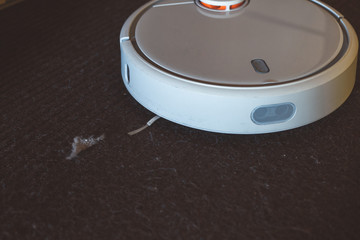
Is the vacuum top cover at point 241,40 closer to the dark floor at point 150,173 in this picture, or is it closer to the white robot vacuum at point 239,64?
the white robot vacuum at point 239,64

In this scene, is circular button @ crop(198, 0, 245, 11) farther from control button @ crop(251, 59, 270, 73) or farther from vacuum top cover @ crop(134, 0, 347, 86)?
control button @ crop(251, 59, 270, 73)

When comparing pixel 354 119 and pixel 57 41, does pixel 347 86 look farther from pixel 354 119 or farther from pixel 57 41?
pixel 57 41

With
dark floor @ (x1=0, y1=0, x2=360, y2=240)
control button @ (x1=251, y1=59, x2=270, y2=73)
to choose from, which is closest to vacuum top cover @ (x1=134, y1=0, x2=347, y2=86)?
control button @ (x1=251, y1=59, x2=270, y2=73)

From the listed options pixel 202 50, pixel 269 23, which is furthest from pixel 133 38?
pixel 269 23

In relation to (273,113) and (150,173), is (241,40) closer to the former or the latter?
(273,113)

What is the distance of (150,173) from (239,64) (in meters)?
0.23

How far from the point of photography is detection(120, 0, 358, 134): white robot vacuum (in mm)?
651

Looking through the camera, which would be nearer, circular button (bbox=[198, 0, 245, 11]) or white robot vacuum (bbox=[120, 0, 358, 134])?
white robot vacuum (bbox=[120, 0, 358, 134])

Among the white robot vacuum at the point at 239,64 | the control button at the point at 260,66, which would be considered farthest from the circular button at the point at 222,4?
the control button at the point at 260,66

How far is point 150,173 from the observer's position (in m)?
0.65

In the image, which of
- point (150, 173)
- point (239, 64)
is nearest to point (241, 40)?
point (239, 64)

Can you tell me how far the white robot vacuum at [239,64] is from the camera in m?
0.65

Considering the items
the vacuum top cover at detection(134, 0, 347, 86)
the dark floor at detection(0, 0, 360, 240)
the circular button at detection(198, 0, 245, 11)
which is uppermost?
the circular button at detection(198, 0, 245, 11)

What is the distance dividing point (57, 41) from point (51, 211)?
50 cm
